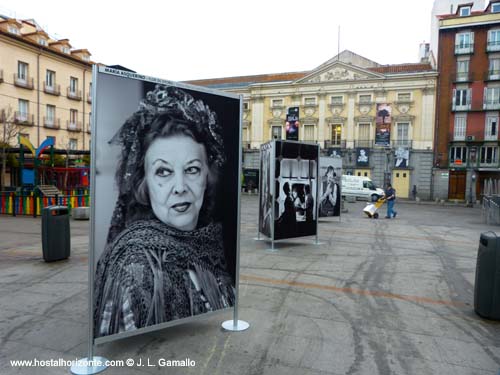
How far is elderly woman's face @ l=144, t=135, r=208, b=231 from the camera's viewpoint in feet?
11.4

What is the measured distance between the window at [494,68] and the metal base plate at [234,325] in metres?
43.7

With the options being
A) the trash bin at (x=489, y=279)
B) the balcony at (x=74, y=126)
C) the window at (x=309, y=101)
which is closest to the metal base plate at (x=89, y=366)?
the trash bin at (x=489, y=279)

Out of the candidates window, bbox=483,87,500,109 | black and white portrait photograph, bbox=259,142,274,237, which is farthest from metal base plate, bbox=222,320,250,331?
window, bbox=483,87,500,109

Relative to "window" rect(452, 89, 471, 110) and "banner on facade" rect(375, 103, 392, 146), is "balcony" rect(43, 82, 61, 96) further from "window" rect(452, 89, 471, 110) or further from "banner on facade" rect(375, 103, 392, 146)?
"window" rect(452, 89, 471, 110)

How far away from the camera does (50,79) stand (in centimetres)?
3631

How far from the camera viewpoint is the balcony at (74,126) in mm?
37531

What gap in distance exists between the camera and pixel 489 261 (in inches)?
182

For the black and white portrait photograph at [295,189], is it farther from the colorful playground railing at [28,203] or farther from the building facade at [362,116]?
the building facade at [362,116]

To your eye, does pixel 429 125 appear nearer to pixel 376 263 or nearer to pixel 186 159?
pixel 376 263

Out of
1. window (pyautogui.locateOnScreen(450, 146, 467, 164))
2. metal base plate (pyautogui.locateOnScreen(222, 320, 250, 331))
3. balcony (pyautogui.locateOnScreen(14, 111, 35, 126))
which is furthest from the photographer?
window (pyautogui.locateOnScreen(450, 146, 467, 164))

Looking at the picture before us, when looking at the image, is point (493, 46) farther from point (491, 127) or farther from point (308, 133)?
point (308, 133)

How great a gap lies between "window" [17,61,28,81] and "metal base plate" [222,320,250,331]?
36240 mm

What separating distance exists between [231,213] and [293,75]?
46494 mm

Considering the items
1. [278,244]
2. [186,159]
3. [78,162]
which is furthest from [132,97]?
[78,162]
